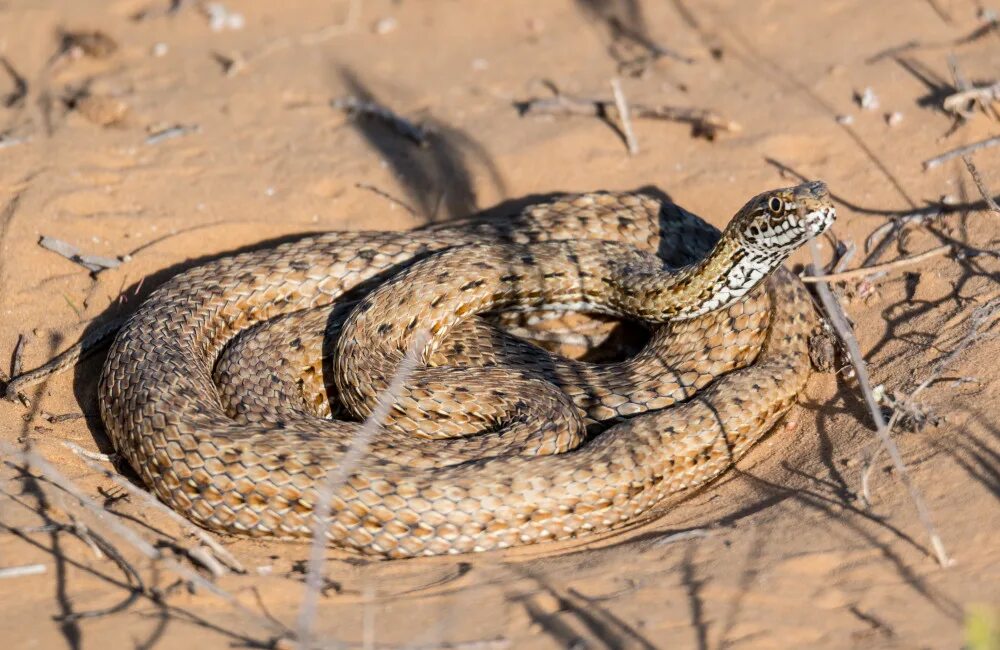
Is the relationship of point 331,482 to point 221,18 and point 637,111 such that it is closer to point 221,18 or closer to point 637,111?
point 637,111

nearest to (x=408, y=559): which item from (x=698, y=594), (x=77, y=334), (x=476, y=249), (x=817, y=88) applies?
(x=698, y=594)

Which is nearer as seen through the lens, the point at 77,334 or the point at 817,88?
the point at 77,334

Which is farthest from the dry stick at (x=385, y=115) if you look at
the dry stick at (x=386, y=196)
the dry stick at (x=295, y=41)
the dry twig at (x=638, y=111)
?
the dry stick at (x=295, y=41)

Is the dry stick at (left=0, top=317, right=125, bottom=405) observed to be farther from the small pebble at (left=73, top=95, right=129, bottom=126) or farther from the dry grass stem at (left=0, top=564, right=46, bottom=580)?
the small pebble at (left=73, top=95, right=129, bottom=126)

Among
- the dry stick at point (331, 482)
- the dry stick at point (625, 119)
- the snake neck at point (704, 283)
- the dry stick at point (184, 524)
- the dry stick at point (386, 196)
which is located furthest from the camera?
the dry stick at point (625, 119)

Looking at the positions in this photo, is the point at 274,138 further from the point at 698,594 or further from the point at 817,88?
the point at 698,594

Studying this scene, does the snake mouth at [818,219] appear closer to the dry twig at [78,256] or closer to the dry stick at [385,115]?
the dry stick at [385,115]
